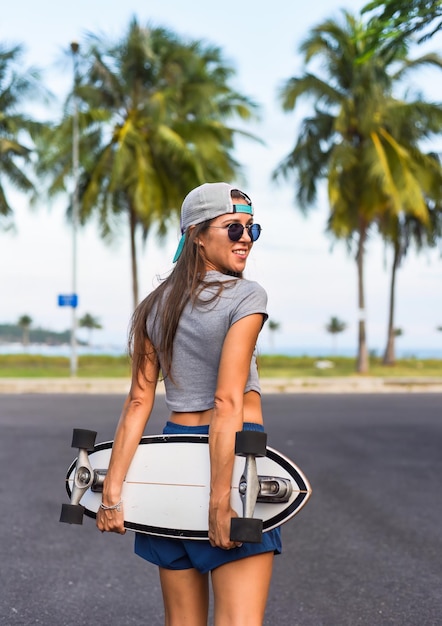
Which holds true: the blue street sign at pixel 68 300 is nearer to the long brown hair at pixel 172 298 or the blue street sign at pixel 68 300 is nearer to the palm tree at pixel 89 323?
the long brown hair at pixel 172 298

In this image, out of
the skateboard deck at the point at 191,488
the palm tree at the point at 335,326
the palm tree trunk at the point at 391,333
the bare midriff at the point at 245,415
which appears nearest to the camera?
the skateboard deck at the point at 191,488

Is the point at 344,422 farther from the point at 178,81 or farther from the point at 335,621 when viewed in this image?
the point at 178,81

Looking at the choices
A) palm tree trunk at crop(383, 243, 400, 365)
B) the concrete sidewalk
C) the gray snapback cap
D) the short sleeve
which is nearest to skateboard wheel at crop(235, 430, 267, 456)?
the short sleeve

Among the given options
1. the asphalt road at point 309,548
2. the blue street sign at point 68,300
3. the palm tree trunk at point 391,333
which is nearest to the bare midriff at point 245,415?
the asphalt road at point 309,548

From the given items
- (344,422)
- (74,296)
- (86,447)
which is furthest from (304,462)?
(74,296)

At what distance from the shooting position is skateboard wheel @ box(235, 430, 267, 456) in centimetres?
199

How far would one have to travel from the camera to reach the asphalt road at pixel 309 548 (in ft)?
13.2

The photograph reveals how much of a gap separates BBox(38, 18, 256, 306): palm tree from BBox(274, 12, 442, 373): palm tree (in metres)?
3.19

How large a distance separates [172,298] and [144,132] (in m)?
27.0

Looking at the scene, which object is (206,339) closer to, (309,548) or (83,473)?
(83,473)

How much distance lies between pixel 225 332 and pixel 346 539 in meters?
3.75

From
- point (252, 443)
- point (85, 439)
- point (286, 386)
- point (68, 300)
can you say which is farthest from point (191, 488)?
point (68, 300)

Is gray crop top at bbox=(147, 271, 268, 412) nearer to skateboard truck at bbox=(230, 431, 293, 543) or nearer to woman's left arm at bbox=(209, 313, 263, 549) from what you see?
woman's left arm at bbox=(209, 313, 263, 549)

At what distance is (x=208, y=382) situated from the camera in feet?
7.25
